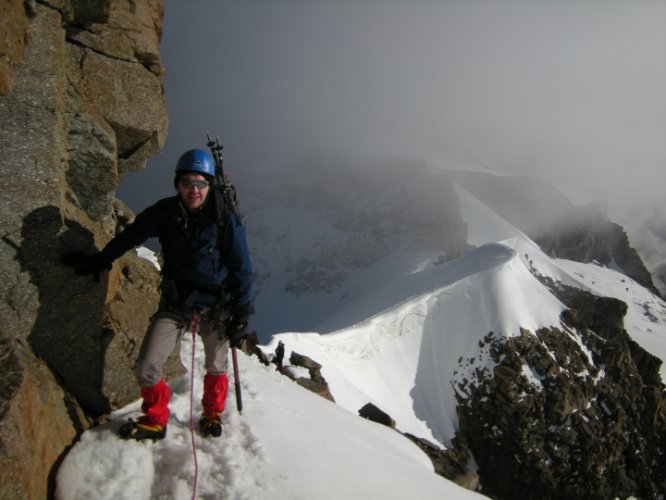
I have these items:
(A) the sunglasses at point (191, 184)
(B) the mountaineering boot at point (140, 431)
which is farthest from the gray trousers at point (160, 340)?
(A) the sunglasses at point (191, 184)

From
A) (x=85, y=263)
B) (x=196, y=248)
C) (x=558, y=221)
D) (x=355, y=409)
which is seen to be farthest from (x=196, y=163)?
(x=558, y=221)

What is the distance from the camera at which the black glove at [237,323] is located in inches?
216

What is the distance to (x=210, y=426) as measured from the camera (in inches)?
219

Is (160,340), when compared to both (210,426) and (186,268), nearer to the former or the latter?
(186,268)

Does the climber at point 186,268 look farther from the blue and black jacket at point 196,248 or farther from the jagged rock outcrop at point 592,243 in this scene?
the jagged rock outcrop at point 592,243

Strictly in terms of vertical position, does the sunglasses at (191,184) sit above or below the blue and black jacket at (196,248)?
above

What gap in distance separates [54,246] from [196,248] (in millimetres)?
1787

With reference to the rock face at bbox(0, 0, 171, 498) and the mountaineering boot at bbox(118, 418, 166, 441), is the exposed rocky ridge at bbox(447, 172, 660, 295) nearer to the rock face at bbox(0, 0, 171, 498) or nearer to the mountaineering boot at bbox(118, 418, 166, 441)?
the rock face at bbox(0, 0, 171, 498)

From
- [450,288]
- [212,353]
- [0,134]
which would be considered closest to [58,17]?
[0,134]

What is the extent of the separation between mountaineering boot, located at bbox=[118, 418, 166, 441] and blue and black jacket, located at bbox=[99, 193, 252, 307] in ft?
4.91

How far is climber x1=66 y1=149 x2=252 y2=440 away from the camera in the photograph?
518 cm

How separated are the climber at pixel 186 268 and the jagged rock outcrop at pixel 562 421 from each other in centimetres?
3849

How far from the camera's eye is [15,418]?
13.0ft

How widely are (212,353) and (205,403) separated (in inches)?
26.2
